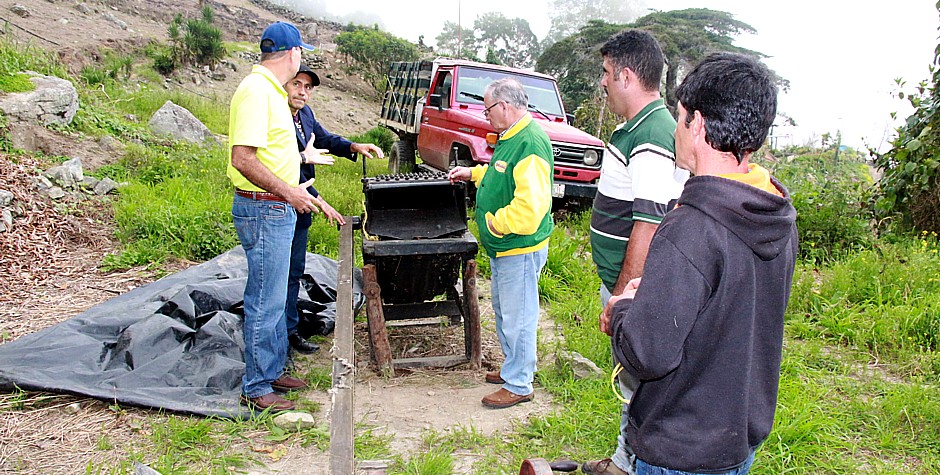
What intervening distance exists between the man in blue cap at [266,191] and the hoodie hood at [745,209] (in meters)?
2.36

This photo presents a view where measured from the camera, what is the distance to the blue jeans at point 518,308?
12.4 feet

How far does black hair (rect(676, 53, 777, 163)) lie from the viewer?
151 cm

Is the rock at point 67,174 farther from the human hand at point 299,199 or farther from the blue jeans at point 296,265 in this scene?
the human hand at point 299,199

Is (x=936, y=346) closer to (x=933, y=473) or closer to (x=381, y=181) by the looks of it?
(x=933, y=473)

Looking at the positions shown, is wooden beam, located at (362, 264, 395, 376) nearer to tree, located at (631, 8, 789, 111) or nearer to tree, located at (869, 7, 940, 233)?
tree, located at (869, 7, 940, 233)

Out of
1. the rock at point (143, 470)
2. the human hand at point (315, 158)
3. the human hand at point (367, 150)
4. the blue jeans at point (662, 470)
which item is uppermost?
the human hand at point (315, 158)

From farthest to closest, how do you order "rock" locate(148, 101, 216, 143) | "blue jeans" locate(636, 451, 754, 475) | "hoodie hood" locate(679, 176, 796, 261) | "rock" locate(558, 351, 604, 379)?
"rock" locate(148, 101, 216, 143), "rock" locate(558, 351, 604, 379), "blue jeans" locate(636, 451, 754, 475), "hoodie hood" locate(679, 176, 796, 261)

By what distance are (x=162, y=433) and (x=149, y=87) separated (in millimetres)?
13664

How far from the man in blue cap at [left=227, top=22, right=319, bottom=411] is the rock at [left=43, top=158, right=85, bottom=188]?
5.05m

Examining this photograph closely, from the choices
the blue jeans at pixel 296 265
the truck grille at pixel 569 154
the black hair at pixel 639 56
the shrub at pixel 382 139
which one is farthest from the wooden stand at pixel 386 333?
the shrub at pixel 382 139

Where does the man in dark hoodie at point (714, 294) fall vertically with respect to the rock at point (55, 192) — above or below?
above

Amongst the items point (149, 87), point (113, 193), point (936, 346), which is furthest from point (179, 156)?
point (936, 346)

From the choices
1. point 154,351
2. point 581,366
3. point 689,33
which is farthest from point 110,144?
point 689,33

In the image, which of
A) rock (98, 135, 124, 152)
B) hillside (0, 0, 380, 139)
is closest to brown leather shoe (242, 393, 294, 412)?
rock (98, 135, 124, 152)
